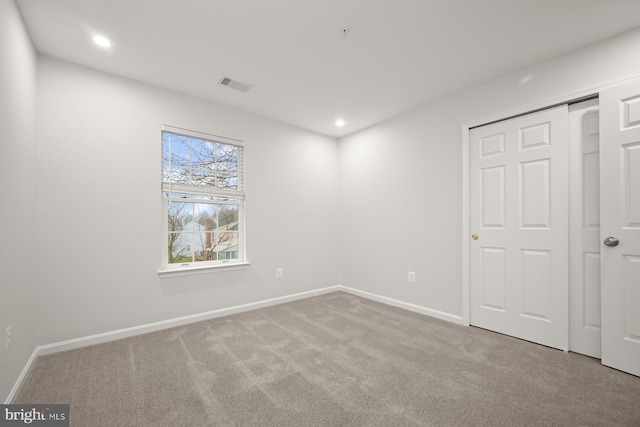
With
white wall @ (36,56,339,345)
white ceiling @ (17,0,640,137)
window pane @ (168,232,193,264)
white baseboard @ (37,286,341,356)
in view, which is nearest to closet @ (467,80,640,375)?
white ceiling @ (17,0,640,137)

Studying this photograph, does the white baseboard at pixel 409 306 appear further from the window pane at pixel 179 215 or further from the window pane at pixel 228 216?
the window pane at pixel 179 215

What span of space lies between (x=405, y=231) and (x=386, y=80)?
187 cm

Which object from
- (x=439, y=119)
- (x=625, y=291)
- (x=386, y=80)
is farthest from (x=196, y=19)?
(x=625, y=291)

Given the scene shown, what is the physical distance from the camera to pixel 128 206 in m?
2.82

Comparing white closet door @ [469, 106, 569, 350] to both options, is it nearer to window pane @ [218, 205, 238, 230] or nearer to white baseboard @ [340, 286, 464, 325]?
white baseboard @ [340, 286, 464, 325]

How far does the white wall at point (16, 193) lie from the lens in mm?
1680

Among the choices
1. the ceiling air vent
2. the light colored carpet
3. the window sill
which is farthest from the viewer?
the window sill

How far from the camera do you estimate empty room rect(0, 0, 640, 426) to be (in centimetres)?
184

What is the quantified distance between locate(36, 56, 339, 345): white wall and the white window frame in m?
0.07

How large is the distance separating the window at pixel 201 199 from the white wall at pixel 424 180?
1805 mm

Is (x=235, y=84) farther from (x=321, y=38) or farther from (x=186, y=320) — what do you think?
(x=186, y=320)

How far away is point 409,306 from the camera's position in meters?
3.58

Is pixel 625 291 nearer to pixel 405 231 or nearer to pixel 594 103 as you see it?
pixel 594 103

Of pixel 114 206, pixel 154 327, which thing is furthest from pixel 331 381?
pixel 114 206
